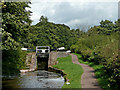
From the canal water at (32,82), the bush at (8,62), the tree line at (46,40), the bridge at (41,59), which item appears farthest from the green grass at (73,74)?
the bridge at (41,59)

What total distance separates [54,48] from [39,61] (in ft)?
35.9

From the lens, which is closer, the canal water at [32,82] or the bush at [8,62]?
the bush at [8,62]

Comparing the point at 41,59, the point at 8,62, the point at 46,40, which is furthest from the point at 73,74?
the point at 46,40

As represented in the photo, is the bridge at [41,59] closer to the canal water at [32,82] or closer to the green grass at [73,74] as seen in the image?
the green grass at [73,74]

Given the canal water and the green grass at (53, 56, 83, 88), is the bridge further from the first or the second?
the canal water

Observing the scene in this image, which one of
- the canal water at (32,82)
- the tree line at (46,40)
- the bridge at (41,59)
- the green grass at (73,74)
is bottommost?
the canal water at (32,82)

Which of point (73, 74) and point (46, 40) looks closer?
point (73, 74)

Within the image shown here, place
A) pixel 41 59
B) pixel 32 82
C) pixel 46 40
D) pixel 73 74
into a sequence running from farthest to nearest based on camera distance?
pixel 46 40 < pixel 41 59 < pixel 73 74 < pixel 32 82

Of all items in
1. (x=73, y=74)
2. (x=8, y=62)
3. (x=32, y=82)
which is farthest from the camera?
(x=73, y=74)

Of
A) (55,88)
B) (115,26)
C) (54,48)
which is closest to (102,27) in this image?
(115,26)

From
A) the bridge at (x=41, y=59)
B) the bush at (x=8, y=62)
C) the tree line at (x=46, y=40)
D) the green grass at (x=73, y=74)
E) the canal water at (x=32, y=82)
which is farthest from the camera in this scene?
the bridge at (x=41, y=59)

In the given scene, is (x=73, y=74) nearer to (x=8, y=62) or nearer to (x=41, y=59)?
(x=8, y=62)

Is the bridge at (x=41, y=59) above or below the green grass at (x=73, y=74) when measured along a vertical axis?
above

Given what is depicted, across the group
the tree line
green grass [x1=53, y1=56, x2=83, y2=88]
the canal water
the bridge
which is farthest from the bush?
the bridge
